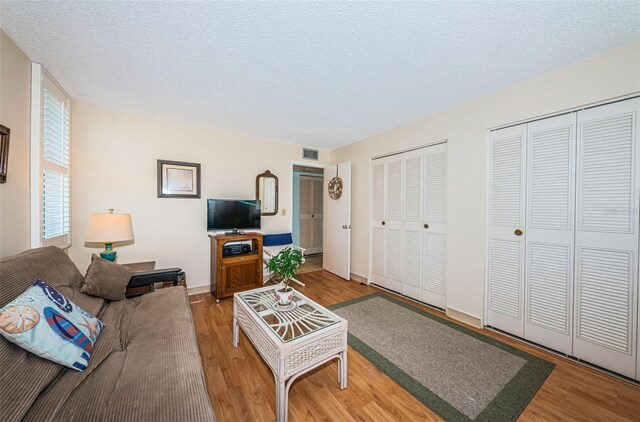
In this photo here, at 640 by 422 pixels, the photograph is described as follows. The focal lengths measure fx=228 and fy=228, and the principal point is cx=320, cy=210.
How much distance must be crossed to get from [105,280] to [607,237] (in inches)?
152

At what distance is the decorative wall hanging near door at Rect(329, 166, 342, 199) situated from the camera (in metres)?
4.12

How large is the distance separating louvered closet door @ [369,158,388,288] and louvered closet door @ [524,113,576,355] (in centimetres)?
170

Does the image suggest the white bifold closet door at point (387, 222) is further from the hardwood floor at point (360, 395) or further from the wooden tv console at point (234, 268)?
the wooden tv console at point (234, 268)

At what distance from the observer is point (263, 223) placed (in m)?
3.86

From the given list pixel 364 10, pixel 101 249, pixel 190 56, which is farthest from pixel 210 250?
pixel 364 10

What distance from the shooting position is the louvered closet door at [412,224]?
3021mm

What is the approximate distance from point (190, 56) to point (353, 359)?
9.00 ft

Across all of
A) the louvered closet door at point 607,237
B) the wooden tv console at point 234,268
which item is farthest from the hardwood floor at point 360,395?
the wooden tv console at point 234,268

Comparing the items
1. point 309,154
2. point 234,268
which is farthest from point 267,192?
point 234,268

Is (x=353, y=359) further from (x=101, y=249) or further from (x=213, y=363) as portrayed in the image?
(x=101, y=249)

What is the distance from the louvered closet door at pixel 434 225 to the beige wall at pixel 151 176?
2.52 m

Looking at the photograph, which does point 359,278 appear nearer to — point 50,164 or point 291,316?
point 291,316

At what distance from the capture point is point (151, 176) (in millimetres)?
2963

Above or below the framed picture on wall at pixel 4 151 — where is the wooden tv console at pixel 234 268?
below
